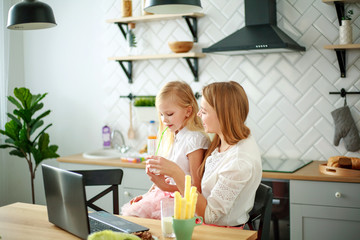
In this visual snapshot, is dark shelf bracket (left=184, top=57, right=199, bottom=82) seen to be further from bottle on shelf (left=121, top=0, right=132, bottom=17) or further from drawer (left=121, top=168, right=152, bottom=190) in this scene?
drawer (left=121, top=168, right=152, bottom=190)

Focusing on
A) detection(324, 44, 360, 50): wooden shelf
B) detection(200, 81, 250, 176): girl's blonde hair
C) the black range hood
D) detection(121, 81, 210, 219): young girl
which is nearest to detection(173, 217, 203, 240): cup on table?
detection(200, 81, 250, 176): girl's blonde hair

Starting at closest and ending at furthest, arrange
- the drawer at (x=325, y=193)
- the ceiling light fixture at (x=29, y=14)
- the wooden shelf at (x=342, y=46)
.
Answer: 1. the ceiling light fixture at (x=29, y=14)
2. the drawer at (x=325, y=193)
3. the wooden shelf at (x=342, y=46)

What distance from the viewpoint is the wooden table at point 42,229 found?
1.81 metres

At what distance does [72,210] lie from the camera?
1.83 meters

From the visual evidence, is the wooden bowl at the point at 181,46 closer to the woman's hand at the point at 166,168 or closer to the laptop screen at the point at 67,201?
the woman's hand at the point at 166,168

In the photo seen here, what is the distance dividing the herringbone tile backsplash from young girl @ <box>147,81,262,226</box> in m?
1.48

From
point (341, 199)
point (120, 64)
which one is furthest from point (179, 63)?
point (341, 199)

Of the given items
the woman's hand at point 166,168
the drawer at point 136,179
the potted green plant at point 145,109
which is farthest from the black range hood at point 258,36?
the woman's hand at point 166,168

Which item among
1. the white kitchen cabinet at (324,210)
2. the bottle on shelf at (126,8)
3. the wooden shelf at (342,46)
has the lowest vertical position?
the white kitchen cabinet at (324,210)

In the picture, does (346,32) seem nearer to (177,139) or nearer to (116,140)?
(177,139)

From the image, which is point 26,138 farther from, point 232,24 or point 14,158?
point 232,24

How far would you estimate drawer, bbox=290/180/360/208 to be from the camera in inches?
114

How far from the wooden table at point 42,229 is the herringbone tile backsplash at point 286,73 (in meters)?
1.81

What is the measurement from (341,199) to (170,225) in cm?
155
